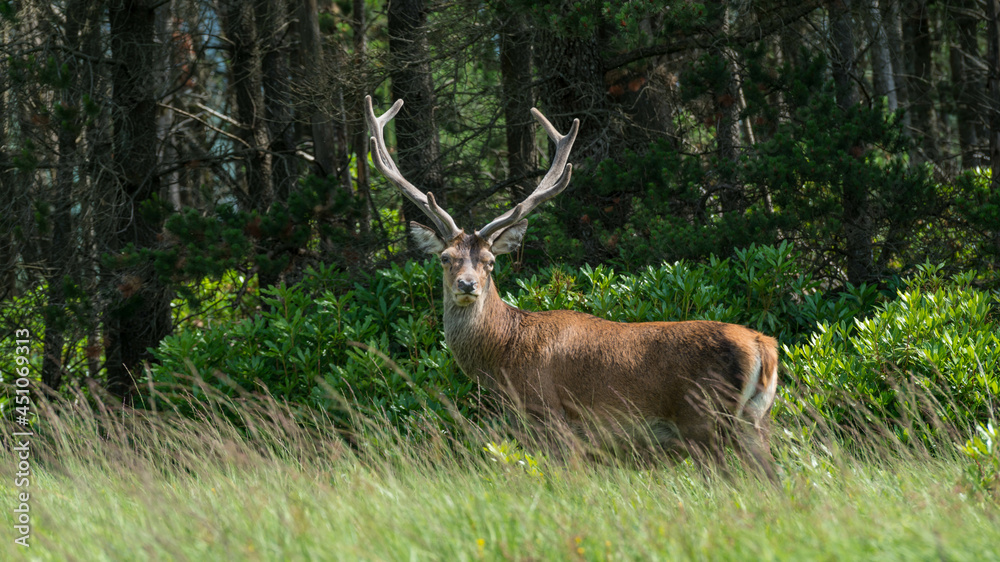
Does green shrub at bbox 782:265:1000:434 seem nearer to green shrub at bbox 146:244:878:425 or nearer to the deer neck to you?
green shrub at bbox 146:244:878:425

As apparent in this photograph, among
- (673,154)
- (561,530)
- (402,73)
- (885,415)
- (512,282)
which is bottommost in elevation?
(885,415)

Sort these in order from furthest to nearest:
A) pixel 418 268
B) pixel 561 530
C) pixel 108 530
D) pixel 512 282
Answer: pixel 512 282, pixel 418 268, pixel 108 530, pixel 561 530

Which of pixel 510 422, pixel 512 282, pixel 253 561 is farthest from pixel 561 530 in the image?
pixel 512 282

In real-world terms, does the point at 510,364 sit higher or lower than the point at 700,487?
higher

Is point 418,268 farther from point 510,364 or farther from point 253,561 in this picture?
point 253,561

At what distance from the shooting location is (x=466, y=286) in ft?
17.2

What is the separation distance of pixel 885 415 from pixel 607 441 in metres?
1.89

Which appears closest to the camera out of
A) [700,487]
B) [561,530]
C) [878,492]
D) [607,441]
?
[561,530]

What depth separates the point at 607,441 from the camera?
4980 mm

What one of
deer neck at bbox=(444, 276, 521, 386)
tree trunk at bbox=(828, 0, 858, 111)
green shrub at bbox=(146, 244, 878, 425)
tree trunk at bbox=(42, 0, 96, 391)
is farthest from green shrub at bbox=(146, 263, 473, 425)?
tree trunk at bbox=(828, 0, 858, 111)

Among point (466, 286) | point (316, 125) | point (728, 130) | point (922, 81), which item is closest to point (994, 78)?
point (728, 130)

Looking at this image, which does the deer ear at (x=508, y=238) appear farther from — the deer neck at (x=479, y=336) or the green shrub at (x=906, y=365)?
the green shrub at (x=906, y=365)

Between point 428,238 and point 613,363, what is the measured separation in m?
1.59

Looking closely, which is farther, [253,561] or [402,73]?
[402,73]
